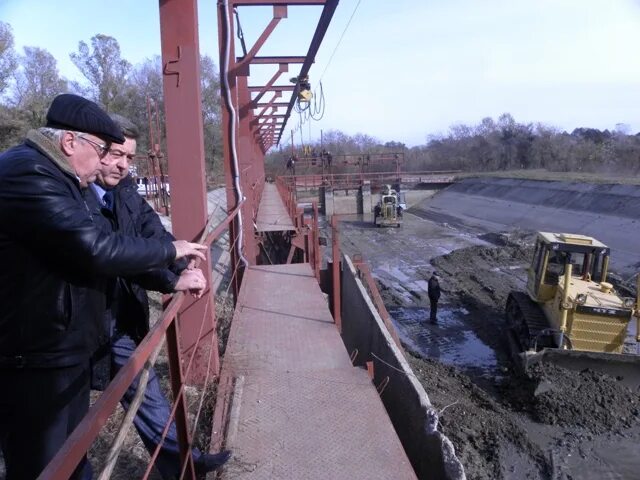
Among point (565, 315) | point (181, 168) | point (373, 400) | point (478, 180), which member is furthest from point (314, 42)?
point (478, 180)

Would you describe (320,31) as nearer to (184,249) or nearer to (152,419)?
(184,249)

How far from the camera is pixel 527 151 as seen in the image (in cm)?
5644

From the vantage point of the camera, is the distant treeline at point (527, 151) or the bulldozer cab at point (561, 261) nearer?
the bulldozer cab at point (561, 261)

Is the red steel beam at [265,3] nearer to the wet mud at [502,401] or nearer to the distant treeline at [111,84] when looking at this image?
the wet mud at [502,401]

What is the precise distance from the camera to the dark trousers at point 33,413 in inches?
69.2

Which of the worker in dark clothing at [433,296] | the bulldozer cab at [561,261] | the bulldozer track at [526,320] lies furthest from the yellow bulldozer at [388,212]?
the bulldozer cab at [561,261]

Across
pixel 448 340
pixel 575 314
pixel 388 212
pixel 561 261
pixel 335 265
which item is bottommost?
pixel 448 340

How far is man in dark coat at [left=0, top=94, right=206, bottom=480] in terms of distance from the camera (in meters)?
1.62

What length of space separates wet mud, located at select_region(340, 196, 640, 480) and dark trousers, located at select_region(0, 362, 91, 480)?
498 cm

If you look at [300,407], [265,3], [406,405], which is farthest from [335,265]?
[300,407]

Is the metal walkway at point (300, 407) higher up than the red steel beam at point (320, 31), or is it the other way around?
the red steel beam at point (320, 31)

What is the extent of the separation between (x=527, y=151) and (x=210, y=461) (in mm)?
60216

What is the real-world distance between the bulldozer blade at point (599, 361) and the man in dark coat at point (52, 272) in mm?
7867

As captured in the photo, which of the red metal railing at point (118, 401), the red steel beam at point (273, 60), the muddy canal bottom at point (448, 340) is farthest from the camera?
the muddy canal bottom at point (448, 340)
